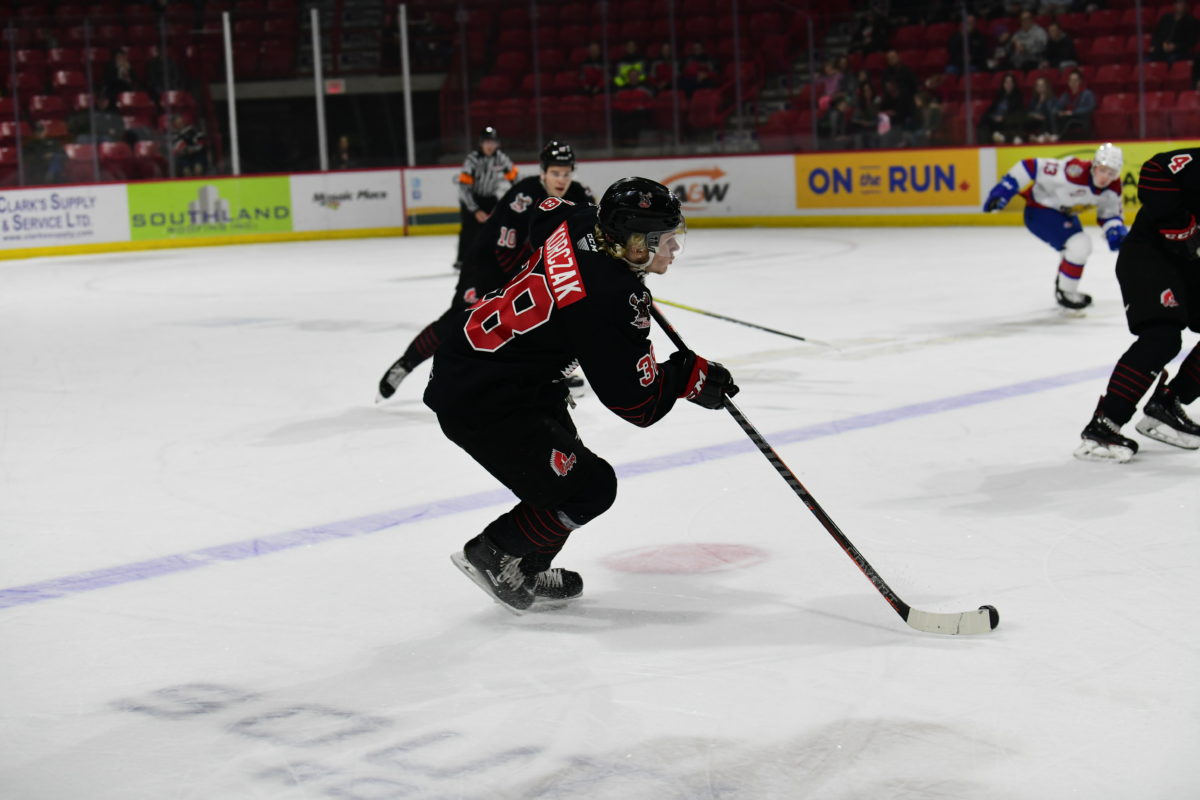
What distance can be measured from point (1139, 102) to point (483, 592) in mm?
11853

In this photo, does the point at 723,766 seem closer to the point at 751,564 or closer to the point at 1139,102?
the point at 751,564

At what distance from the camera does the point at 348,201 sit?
1617 centimetres

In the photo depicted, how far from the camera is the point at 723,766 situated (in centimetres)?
243

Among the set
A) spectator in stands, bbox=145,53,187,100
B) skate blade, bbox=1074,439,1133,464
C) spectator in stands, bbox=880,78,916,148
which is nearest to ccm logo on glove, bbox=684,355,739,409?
skate blade, bbox=1074,439,1133,464

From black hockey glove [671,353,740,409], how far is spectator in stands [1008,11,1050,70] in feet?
40.5

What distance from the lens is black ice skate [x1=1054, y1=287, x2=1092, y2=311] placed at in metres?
8.20

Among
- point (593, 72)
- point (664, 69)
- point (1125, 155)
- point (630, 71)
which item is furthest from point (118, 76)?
point (1125, 155)

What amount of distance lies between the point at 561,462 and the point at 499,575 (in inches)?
13.1

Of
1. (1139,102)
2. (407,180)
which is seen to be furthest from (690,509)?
(407,180)

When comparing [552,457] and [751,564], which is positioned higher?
[552,457]

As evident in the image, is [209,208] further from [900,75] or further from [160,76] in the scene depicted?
[900,75]

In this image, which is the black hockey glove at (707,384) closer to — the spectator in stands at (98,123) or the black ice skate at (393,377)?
the black ice skate at (393,377)

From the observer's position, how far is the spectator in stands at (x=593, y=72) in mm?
16172

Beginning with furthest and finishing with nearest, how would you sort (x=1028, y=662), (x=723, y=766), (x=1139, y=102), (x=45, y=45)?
(x=45, y=45) < (x=1139, y=102) < (x=1028, y=662) < (x=723, y=766)
